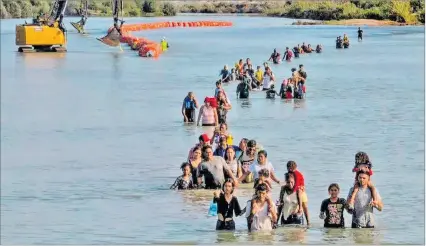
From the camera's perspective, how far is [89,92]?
60.0 metres

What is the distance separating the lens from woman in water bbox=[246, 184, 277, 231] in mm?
17797

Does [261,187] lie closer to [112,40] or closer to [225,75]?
[225,75]

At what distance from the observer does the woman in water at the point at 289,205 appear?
726 inches

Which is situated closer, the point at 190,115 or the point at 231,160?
the point at 231,160

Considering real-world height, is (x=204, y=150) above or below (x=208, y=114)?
above

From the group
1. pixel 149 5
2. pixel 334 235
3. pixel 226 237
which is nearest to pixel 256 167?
pixel 226 237

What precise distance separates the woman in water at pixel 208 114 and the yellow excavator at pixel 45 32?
180ft

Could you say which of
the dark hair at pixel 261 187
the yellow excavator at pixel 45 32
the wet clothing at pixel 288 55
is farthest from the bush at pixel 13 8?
the dark hair at pixel 261 187

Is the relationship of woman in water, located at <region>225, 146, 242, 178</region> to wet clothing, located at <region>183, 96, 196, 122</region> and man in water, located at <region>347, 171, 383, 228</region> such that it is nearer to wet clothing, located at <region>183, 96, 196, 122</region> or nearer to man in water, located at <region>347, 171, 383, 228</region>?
man in water, located at <region>347, 171, 383, 228</region>

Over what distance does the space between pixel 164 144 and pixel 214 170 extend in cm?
1279

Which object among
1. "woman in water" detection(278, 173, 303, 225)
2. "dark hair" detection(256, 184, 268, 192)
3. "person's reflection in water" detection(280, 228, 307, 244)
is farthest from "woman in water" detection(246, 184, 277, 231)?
"person's reflection in water" detection(280, 228, 307, 244)

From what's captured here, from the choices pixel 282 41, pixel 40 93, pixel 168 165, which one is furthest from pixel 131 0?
pixel 168 165

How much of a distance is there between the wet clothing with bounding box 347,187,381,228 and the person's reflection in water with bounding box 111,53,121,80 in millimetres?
50778

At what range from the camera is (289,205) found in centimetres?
1856
